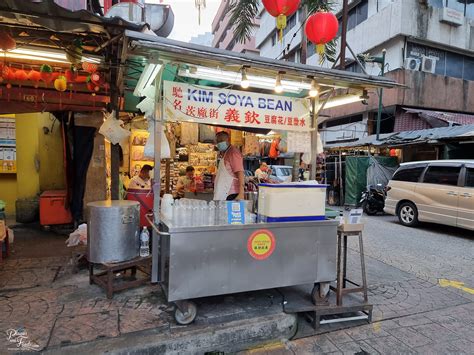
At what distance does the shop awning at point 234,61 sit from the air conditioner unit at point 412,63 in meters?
15.1

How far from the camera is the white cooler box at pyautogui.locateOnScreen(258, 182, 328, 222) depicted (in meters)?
3.72

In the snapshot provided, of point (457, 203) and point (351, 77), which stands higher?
point (351, 77)

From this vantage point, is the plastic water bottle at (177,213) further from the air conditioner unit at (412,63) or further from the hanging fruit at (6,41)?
the air conditioner unit at (412,63)

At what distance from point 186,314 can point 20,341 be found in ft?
5.25

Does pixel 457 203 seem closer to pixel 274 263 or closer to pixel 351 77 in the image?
pixel 351 77

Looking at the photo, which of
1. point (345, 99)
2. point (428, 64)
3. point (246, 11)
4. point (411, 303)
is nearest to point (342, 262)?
point (411, 303)

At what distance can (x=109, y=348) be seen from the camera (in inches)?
116

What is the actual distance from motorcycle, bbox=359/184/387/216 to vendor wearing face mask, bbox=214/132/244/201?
9.08 m

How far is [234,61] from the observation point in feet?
11.5

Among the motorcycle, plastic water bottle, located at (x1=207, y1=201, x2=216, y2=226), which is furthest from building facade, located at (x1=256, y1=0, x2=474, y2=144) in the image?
plastic water bottle, located at (x1=207, y1=201, x2=216, y2=226)

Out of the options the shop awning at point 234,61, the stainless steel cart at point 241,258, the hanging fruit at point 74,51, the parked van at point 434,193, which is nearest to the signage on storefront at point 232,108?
the shop awning at point 234,61

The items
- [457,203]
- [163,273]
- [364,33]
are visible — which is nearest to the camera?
[163,273]

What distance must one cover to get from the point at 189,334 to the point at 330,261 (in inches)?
76.2

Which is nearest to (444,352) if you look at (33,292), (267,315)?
(267,315)
